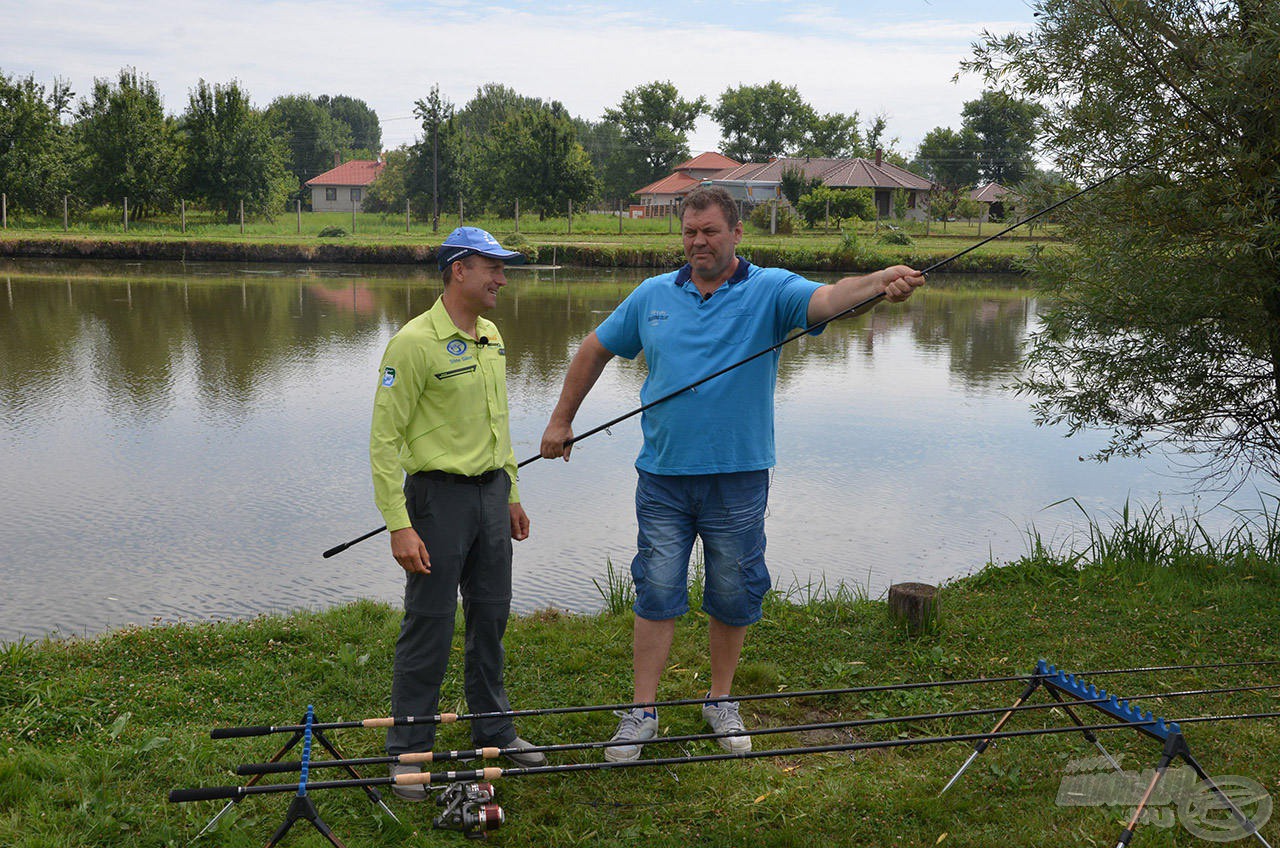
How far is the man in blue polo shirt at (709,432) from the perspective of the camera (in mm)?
4109

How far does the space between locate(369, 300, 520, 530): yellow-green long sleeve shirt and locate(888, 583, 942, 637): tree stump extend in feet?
8.10

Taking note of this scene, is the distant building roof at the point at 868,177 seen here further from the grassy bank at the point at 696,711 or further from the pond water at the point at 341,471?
the grassy bank at the point at 696,711

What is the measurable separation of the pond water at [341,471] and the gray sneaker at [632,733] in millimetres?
2353

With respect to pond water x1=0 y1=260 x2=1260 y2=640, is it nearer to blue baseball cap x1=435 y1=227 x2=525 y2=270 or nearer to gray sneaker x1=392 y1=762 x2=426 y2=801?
gray sneaker x1=392 y1=762 x2=426 y2=801

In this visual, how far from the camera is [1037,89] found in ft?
22.0

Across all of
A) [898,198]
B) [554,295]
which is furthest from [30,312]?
[898,198]

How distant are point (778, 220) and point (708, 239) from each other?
1586 inches

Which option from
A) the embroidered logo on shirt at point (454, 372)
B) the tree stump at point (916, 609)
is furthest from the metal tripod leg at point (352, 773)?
the tree stump at point (916, 609)

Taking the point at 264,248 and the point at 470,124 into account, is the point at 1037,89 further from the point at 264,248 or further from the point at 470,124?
the point at 470,124

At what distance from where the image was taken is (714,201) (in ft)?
13.5

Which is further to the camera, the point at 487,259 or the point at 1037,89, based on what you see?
the point at 1037,89

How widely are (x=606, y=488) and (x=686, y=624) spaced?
150 inches

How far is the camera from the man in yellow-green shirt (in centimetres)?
374

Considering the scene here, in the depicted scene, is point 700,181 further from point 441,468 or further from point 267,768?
point 267,768
